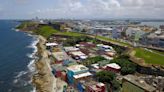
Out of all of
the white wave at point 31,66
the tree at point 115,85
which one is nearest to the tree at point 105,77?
the tree at point 115,85

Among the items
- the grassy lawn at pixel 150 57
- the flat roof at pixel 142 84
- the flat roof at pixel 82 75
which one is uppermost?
A: the flat roof at pixel 142 84

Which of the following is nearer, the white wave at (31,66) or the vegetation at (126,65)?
the vegetation at (126,65)

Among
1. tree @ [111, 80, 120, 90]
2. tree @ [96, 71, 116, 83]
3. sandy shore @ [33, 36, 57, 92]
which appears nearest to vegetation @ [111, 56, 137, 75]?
tree @ [96, 71, 116, 83]

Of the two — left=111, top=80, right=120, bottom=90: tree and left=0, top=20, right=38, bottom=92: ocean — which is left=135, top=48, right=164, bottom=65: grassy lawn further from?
left=0, top=20, right=38, bottom=92: ocean

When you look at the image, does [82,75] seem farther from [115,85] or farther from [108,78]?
[115,85]

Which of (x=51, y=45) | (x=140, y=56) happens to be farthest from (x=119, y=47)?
(x=51, y=45)

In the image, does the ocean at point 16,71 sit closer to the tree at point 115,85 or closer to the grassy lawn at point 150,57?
the tree at point 115,85

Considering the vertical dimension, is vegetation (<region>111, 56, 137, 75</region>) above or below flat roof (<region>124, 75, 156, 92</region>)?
below

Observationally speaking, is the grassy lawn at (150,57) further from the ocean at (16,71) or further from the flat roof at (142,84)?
the ocean at (16,71)

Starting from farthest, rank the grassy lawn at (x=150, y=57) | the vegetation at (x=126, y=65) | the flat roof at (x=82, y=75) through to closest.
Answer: the grassy lawn at (x=150, y=57), the vegetation at (x=126, y=65), the flat roof at (x=82, y=75)

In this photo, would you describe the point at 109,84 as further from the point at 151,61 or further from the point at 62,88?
the point at 151,61

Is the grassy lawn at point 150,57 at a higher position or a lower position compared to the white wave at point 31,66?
higher

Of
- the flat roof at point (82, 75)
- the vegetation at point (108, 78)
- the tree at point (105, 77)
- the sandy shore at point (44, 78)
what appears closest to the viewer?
the vegetation at point (108, 78)
